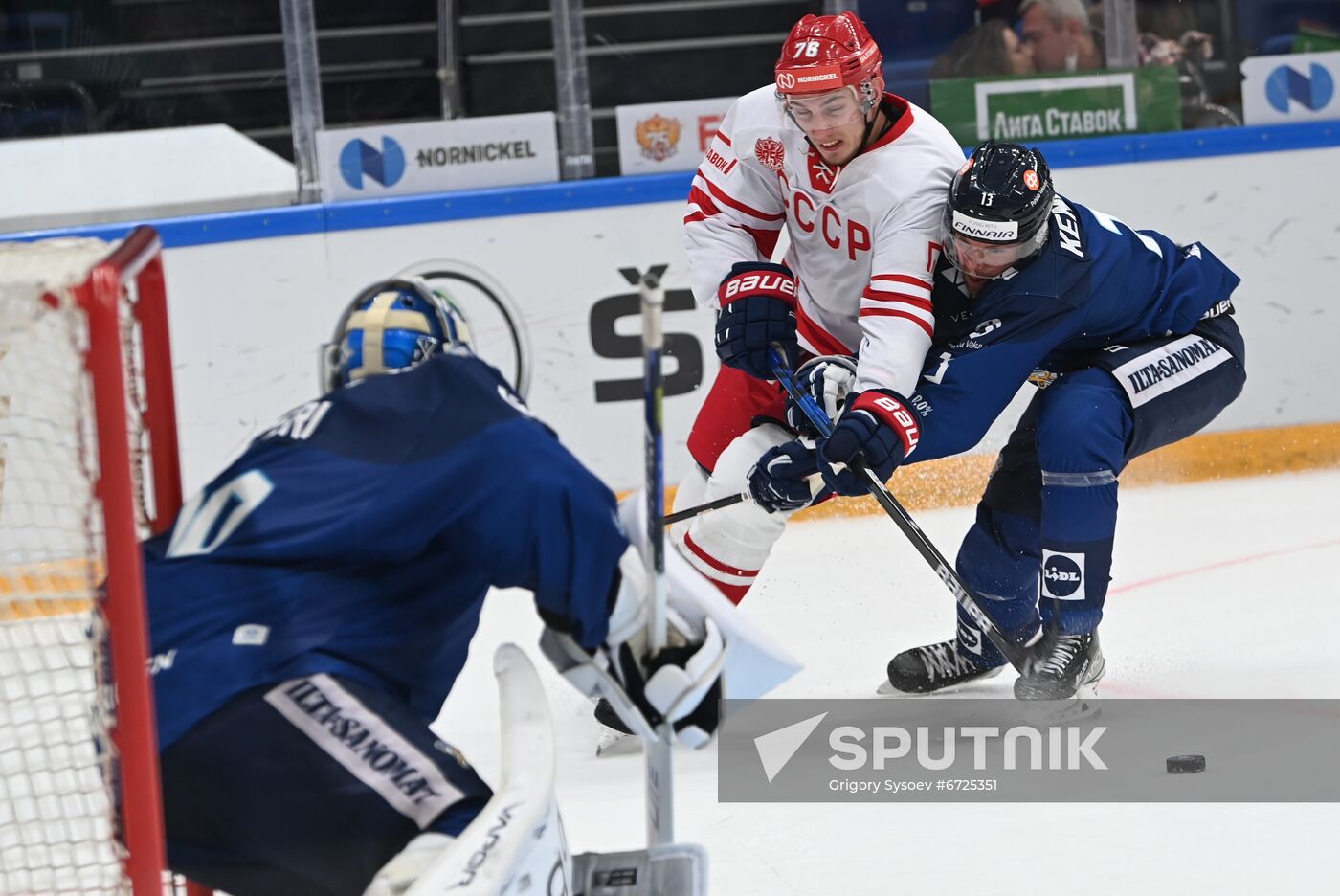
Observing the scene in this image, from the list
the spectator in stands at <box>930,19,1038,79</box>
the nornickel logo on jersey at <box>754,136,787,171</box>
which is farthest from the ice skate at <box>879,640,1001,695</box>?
the spectator in stands at <box>930,19,1038,79</box>

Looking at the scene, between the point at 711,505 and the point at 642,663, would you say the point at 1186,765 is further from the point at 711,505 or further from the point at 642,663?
the point at 642,663

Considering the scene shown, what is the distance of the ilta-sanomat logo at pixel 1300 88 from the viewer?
14.3 ft

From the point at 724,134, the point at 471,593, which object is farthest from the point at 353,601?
the point at 724,134

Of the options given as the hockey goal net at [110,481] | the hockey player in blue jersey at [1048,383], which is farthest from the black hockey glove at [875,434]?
Answer: the hockey goal net at [110,481]

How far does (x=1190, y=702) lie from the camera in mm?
2725

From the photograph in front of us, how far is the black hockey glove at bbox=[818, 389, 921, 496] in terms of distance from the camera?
2393mm

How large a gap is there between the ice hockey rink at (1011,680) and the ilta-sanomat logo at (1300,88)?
1040 mm

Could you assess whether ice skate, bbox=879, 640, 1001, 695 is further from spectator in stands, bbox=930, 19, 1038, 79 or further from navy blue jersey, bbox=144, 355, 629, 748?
spectator in stands, bbox=930, 19, 1038, 79

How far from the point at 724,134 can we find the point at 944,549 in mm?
1381

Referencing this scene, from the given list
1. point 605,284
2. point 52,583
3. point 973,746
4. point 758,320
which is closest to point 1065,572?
point 973,746

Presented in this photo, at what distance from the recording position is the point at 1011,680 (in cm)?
294

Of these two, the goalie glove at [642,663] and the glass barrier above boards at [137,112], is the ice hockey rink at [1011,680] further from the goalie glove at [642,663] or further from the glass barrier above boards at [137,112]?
the glass barrier above boards at [137,112]

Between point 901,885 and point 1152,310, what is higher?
point 1152,310

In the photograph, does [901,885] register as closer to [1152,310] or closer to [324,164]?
[1152,310]
